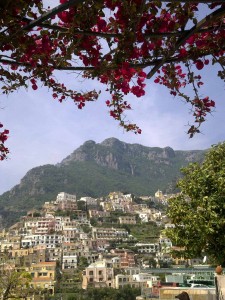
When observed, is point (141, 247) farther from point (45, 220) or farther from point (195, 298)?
point (195, 298)

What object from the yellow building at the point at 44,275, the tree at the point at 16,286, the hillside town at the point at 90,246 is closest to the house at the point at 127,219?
the hillside town at the point at 90,246

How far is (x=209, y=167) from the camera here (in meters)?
12.0

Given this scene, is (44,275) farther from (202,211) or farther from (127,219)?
(202,211)

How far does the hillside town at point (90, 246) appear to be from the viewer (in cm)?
7344

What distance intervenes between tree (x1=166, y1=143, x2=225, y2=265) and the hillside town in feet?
139

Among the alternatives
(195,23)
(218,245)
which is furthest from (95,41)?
(218,245)

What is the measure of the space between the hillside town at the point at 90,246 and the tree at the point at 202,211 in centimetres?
4228

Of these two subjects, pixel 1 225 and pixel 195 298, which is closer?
pixel 195 298

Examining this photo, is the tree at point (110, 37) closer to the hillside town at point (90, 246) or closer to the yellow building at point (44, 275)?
the hillside town at point (90, 246)

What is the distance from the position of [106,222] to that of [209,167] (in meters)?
111

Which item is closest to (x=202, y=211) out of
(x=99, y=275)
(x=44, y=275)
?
(x=99, y=275)

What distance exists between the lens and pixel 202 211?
1099cm

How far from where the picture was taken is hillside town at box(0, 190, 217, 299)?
73.4 meters

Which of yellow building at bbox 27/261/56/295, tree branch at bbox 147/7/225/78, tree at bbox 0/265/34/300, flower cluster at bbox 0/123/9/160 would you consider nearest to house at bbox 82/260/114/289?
yellow building at bbox 27/261/56/295
